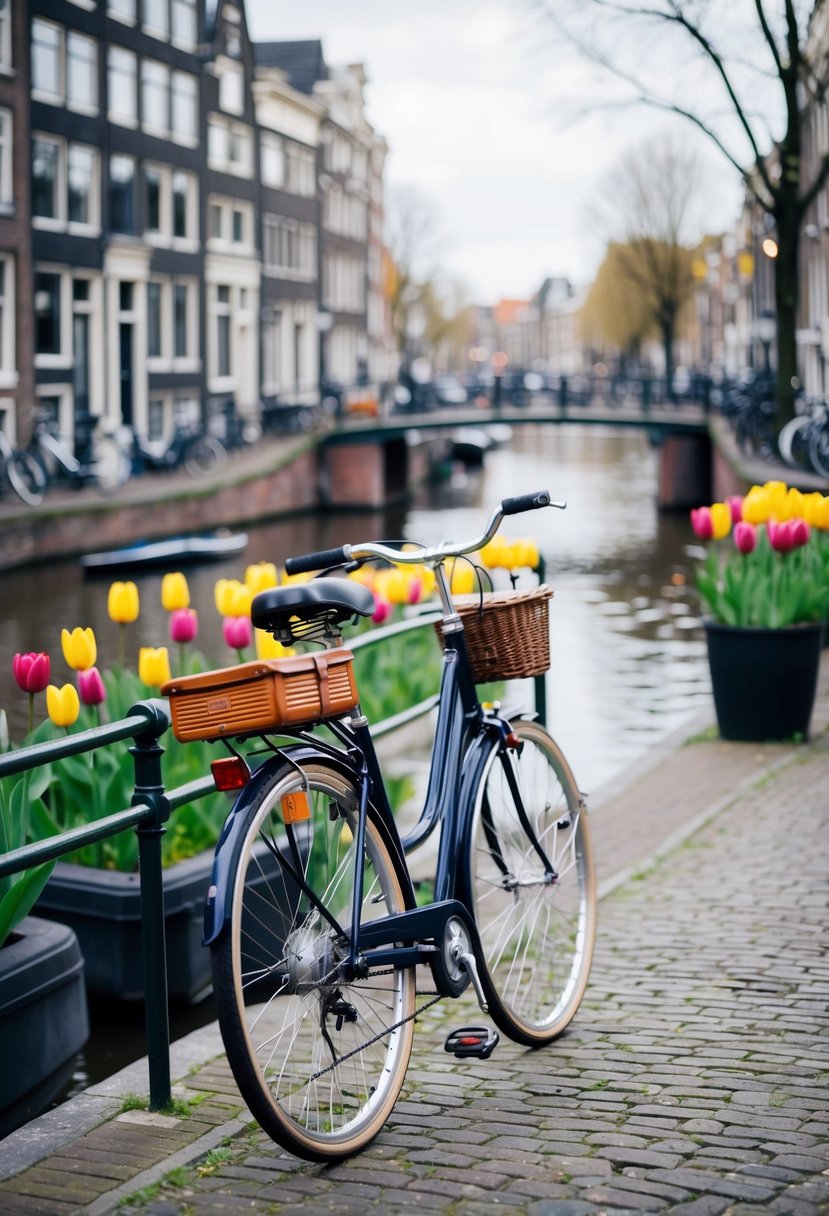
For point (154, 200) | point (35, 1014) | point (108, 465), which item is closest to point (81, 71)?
point (154, 200)

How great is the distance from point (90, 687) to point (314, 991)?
2.39m

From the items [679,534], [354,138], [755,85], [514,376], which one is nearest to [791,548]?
[755,85]

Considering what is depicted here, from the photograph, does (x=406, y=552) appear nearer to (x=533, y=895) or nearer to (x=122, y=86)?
(x=533, y=895)

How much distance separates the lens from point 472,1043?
3.33 meters

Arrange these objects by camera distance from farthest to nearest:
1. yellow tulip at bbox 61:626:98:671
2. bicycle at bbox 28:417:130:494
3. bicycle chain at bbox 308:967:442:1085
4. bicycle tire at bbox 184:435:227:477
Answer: bicycle tire at bbox 184:435:227:477, bicycle at bbox 28:417:130:494, yellow tulip at bbox 61:626:98:671, bicycle chain at bbox 308:967:442:1085

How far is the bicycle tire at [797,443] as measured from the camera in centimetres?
2389

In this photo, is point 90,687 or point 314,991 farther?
point 90,687

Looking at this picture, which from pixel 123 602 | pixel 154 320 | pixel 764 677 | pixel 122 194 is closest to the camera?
pixel 123 602

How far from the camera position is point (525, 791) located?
3900 mm

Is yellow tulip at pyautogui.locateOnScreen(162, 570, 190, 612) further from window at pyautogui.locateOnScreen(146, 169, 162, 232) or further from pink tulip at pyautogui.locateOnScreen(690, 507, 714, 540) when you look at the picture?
window at pyautogui.locateOnScreen(146, 169, 162, 232)

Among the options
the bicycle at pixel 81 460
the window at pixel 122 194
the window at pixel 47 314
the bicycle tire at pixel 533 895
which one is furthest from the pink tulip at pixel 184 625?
the window at pixel 122 194

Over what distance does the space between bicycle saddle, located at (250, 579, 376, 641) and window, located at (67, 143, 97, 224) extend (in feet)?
96.8

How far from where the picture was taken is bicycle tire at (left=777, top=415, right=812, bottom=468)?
78.4 feet

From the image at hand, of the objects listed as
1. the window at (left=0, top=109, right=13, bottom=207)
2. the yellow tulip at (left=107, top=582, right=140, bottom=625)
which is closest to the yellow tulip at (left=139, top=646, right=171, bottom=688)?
the yellow tulip at (left=107, top=582, right=140, bottom=625)
